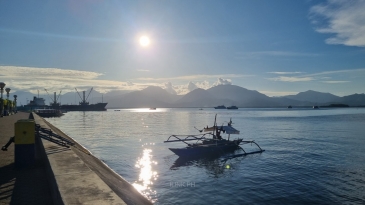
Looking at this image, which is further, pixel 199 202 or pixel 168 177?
pixel 168 177

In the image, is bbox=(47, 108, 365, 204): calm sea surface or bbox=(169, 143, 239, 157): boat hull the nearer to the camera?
bbox=(47, 108, 365, 204): calm sea surface

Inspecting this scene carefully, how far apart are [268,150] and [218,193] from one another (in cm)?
2189

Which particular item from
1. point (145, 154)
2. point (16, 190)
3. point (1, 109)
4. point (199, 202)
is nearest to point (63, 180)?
point (16, 190)

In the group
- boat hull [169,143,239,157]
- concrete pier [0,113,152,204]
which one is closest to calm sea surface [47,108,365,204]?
boat hull [169,143,239,157]

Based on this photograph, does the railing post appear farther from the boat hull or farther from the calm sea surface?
the boat hull

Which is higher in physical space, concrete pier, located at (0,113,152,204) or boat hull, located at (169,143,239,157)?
concrete pier, located at (0,113,152,204)

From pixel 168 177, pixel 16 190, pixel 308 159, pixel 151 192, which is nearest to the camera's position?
pixel 16 190

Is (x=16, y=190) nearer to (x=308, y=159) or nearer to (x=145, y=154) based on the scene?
(x=145, y=154)

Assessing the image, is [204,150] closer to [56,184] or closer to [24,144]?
[24,144]

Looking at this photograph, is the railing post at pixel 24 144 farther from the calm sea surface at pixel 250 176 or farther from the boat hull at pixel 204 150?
the boat hull at pixel 204 150

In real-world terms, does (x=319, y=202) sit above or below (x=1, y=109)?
below

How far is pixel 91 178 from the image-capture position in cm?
807

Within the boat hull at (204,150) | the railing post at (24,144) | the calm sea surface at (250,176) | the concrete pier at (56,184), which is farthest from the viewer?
the boat hull at (204,150)

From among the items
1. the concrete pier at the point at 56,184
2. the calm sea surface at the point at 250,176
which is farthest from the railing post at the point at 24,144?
the calm sea surface at the point at 250,176
